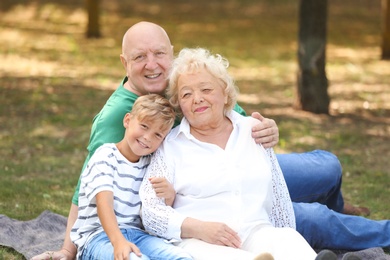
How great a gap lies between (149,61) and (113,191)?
0.87 metres

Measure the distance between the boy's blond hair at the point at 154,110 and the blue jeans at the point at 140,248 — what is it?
611 mm

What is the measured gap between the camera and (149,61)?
477cm

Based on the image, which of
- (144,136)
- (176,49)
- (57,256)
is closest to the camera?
(144,136)

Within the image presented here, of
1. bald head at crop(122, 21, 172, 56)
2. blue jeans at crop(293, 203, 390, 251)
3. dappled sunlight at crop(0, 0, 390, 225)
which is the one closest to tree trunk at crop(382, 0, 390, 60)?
dappled sunlight at crop(0, 0, 390, 225)

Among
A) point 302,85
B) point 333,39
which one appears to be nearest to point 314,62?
point 302,85

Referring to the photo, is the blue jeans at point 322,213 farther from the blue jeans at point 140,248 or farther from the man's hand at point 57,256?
the man's hand at point 57,256

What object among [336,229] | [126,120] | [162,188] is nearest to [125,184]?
[162,188]

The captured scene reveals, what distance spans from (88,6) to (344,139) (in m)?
9.37

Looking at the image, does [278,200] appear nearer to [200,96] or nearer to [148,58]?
[200,96]

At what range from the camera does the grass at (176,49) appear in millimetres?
7816

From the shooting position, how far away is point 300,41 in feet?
34.4

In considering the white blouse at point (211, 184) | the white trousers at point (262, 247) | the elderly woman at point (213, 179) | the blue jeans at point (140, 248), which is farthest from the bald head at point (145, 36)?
the white trousers at point (262, 247)

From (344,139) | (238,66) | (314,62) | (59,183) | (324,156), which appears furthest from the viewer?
(238,66)

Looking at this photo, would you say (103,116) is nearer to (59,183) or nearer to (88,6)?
(59,183)
